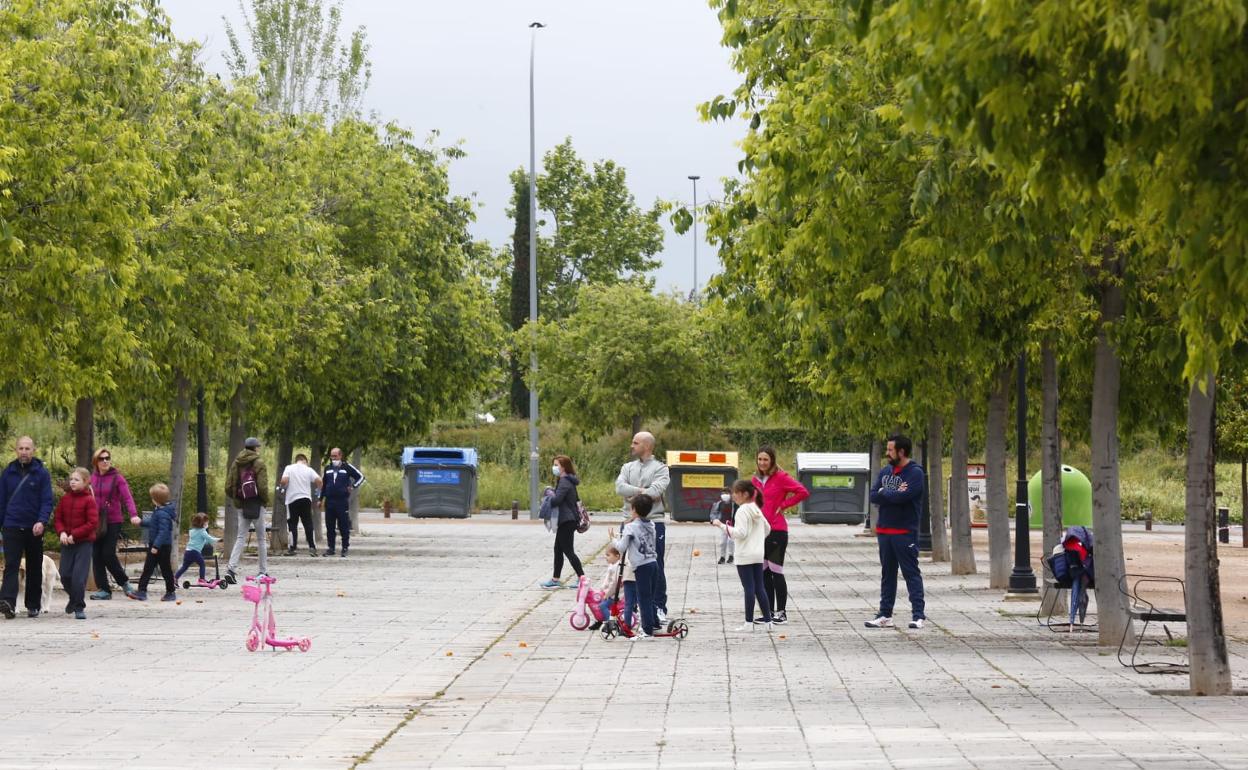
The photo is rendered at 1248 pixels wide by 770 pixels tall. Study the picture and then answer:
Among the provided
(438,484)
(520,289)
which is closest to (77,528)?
(438,484)

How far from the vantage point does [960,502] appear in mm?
26484

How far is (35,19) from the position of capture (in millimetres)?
18500

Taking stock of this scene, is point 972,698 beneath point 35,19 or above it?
beneath

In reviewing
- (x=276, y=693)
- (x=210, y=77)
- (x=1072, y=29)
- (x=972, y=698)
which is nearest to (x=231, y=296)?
(x=210, y=77)

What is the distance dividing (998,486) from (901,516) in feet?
20.6

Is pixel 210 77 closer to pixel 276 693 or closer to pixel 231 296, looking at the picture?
pixel 231 296

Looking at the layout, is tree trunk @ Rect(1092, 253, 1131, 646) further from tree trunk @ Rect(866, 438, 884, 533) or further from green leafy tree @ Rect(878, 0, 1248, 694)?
tree trunk @ Rect(866, 438, 884, 533)

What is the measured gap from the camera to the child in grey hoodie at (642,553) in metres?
16.5

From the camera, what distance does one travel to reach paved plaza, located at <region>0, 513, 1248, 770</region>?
9430 millimetres

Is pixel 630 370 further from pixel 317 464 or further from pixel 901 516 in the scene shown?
pixel 901 516

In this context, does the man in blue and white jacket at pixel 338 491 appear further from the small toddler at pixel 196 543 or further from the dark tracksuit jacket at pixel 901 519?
the dark tracksuit jacket at pixel 901 519

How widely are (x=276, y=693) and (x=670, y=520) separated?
4043 cm

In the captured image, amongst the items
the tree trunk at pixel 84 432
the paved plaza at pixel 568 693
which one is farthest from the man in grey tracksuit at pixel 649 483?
the tree trunk at pixel 84 432

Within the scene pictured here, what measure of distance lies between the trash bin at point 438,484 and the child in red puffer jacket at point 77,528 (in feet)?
84.3
